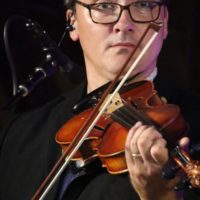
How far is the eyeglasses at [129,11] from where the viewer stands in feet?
5.00

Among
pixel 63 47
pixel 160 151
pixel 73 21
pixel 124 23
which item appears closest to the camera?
pixel 160 151

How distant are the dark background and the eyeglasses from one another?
98 cm

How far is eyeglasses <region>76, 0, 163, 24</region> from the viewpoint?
153cm

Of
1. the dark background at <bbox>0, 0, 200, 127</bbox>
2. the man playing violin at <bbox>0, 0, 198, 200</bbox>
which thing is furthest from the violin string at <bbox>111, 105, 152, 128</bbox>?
the dark background at <bbox>0, 0, 200, 127</bbox>

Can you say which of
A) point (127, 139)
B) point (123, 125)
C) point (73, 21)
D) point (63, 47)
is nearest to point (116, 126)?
point (123, 125)

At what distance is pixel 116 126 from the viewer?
4.48ft

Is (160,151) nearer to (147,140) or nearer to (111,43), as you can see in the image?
(147,140)

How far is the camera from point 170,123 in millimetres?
1229

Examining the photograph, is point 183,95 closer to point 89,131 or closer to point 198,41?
point 89,131

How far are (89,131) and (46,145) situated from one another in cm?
42

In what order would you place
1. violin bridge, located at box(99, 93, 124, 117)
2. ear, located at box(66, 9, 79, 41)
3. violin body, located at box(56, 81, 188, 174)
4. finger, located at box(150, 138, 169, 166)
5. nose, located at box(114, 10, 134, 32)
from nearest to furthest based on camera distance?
1. finger, located at box(150, 138, 169, 166)
2. violin body, located at box(56, 81, 188, 174)
3. violin bridge, located at box(99, 93, 124, 117)
4. nose, located at box(114, 10, 134, 32)
5. ear, located at box(66, 9, 79, 41)

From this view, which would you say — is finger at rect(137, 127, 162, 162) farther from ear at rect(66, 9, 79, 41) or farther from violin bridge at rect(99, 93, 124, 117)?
ear at rect(66, 9, 79, 41)

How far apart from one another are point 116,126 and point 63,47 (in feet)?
4.84

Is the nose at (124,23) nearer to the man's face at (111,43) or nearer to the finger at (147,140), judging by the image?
the man's face at (111,43)
